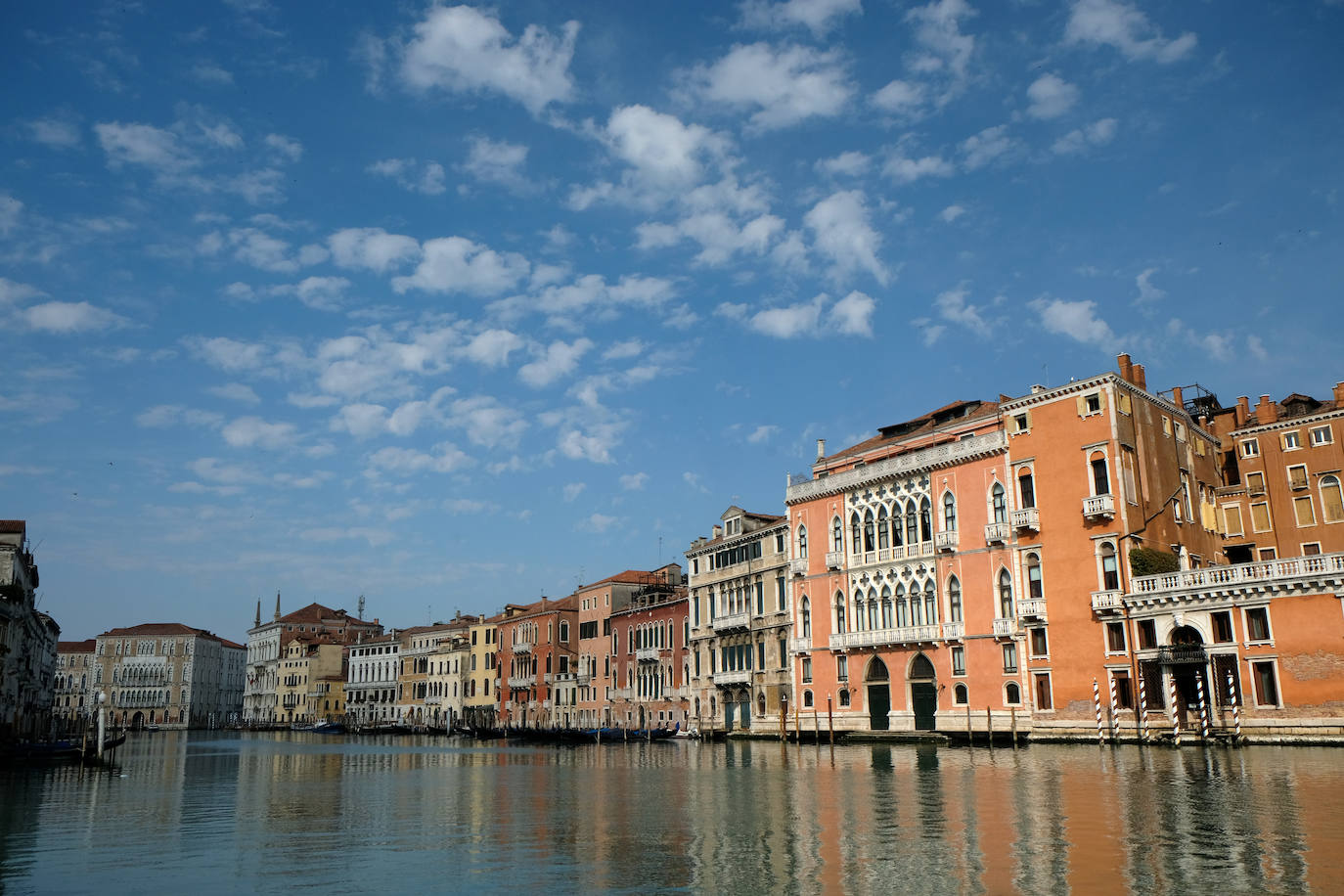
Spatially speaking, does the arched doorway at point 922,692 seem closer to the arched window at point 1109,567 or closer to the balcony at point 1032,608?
the balcony at point 1032,608

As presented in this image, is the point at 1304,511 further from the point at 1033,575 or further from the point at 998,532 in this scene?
the point at 998,532

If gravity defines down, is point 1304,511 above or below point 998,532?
above

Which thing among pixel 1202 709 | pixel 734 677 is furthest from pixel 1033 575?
pixel 734 677

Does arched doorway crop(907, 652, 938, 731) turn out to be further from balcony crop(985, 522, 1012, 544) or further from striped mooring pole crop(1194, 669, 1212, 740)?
striped mooring pole crop(1194, 669, 1212, 740)

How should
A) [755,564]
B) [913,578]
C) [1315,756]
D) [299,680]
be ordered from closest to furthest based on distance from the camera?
[1315,756] < [913,578] < [755,564] < [299,680]

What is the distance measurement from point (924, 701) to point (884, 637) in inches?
105

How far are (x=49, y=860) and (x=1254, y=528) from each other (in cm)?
3916

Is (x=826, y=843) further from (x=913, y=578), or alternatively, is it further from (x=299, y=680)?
(x=299, y=680)

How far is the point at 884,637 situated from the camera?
1543 inches

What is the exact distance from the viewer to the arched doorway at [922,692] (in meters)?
37.9

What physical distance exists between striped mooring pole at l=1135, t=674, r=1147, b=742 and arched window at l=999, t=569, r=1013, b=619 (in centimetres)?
489

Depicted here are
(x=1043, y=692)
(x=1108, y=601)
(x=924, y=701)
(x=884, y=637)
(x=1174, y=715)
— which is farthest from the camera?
(x=884, y=637)

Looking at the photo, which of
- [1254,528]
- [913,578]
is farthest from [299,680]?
[1254,528]

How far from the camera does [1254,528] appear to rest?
128ft
